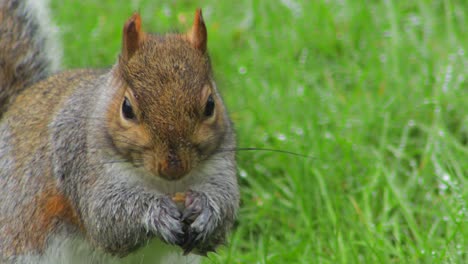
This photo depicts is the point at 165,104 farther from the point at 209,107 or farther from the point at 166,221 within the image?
the point at 166,221

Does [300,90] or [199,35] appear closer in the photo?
[199,35]

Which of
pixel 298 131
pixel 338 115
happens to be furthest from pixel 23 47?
pixel 338 115

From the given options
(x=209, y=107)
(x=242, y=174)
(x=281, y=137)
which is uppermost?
(x=209, y=107)

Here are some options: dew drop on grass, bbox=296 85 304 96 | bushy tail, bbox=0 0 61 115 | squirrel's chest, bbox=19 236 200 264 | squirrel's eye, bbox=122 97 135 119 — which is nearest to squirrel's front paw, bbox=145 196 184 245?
squirrel's chest, bbox=19 236 200 264

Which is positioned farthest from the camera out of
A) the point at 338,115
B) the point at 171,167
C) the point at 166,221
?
the point at 338,115

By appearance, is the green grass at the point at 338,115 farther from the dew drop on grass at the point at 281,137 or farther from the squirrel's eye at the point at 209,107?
the squirrel's eye at the point at 209,107

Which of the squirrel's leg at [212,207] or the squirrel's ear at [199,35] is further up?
the squirrel's ear at [199,35]

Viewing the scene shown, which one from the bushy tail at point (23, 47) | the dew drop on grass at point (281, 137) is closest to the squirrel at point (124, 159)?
the bushy tail at point (23, 47)
